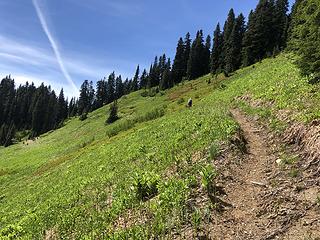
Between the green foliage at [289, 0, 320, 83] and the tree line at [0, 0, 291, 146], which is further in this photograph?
the tree line at [0, 0, 291, 146]

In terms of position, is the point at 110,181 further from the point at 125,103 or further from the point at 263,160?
the point at 125,103

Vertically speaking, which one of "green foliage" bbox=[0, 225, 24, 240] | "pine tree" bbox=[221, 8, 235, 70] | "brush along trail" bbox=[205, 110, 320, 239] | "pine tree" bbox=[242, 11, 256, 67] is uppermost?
"pine tree" bbox=[221, 8, 235, 70]

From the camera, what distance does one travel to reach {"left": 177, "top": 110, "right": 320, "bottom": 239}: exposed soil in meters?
11.3

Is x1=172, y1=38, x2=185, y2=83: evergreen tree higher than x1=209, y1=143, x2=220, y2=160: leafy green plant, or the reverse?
x1=172, y1=38, x2=185, y2=83: evergreen tree

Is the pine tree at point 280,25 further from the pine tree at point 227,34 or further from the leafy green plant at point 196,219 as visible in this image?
the leafy green plant at point 196,219

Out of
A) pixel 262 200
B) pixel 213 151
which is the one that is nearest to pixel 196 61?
pixel 213 151

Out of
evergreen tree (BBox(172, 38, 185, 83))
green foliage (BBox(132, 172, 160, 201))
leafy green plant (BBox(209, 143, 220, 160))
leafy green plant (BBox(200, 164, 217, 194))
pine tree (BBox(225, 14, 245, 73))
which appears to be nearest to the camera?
leafy green plant (BBox(200, 164, 217, 194))

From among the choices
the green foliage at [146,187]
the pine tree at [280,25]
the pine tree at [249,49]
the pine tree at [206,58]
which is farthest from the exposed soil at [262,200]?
the pine tree at [206,58]

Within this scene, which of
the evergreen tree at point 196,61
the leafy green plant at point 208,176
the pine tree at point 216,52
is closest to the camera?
the leafy green plant at point 208,176

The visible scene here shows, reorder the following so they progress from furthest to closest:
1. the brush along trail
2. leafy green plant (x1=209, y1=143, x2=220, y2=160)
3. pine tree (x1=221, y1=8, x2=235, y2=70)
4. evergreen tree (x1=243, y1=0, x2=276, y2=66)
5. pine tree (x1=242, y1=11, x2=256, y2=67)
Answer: pine tree (x1=221, y1=8, x2=235, y2=70)
evergreen tree (x1=243, y1=0, x2=276, y2=66)
pine tree (x1=242, y1=11, x2=256, y2=67)
leafy green plant (x1=209, y1=143, x2=220, y2=160)
the brush along trail

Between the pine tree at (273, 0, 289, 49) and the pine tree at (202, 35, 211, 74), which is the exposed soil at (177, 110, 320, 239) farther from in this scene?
the pine tree at (202, 35, 211, 74)

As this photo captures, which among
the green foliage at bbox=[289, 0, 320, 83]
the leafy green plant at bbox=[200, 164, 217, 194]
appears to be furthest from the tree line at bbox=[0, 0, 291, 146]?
the leafy green plant at bbox=[200, 164, 217, 194]

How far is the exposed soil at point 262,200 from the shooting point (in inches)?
447

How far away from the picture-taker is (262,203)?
42.2ft
